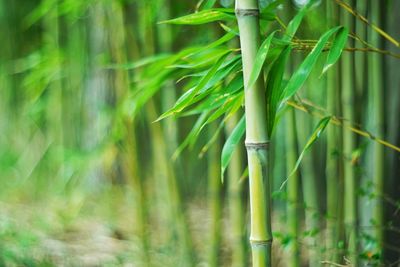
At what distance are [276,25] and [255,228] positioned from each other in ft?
3.02

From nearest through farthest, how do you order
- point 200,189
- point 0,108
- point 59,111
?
point 59,111
point 200,189
point 0,108

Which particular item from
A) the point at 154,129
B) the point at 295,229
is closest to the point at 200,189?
the point at 154,129

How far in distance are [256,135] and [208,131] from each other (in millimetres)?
1618

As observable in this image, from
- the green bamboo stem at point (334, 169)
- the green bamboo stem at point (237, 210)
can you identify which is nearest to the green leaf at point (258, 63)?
the green bamboo stem at point (334, 169)

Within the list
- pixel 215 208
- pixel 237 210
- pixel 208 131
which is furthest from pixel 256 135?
pixel 208 131

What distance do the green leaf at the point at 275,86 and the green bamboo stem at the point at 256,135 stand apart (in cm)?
3

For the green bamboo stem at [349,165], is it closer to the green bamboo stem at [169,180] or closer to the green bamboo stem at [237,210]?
the green bamboo stem at [237,210]

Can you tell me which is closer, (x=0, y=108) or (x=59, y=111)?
(x=59, y=111)

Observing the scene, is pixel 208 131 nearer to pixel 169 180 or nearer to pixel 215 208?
pixel 169 180

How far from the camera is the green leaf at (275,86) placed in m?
1.11

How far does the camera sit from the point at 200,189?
3938mm

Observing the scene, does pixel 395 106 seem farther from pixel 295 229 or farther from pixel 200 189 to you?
pixel 200 189

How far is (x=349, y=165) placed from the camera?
178 cm

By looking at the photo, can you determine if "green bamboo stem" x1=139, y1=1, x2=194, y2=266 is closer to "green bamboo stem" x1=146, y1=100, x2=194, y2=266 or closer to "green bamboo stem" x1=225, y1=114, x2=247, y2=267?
"green bamboo stem" x1=146, y1=100, x2=194, y2=266
